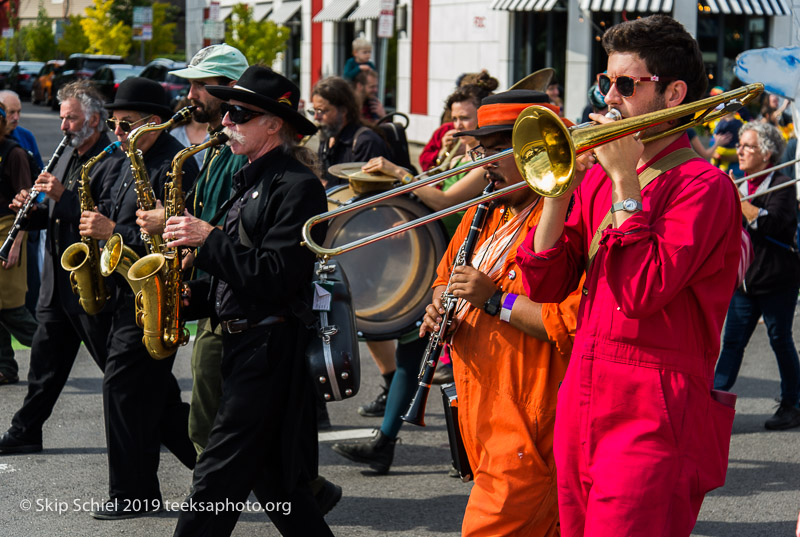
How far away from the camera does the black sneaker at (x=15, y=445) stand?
563 cm

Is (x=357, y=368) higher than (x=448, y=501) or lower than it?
higher

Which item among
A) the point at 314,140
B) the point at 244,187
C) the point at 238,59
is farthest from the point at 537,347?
the point at 314,140

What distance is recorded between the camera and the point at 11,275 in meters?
7.26

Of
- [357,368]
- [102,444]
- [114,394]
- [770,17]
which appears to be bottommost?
[102,444]

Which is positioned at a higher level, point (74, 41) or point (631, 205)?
point (74, 41)

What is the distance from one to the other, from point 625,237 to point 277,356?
1.67 meters

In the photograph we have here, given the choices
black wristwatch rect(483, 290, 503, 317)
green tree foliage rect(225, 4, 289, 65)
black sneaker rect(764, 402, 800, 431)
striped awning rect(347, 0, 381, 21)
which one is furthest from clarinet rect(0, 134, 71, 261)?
green tree foliage rect(225, 4, 289, 65)

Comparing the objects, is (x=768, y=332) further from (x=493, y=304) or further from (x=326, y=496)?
(x=493, y=304)

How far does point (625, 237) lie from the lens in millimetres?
2680

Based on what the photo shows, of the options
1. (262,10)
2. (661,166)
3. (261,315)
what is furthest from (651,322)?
(262,10)

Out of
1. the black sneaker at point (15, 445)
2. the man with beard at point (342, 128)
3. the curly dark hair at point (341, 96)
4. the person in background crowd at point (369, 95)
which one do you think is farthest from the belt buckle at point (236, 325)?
the person in background crowd at point (369, 95)

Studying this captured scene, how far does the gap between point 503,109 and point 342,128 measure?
329 centimetres

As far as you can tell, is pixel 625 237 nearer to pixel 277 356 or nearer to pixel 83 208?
pixel 277 356

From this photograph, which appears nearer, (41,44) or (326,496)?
(326,496)
